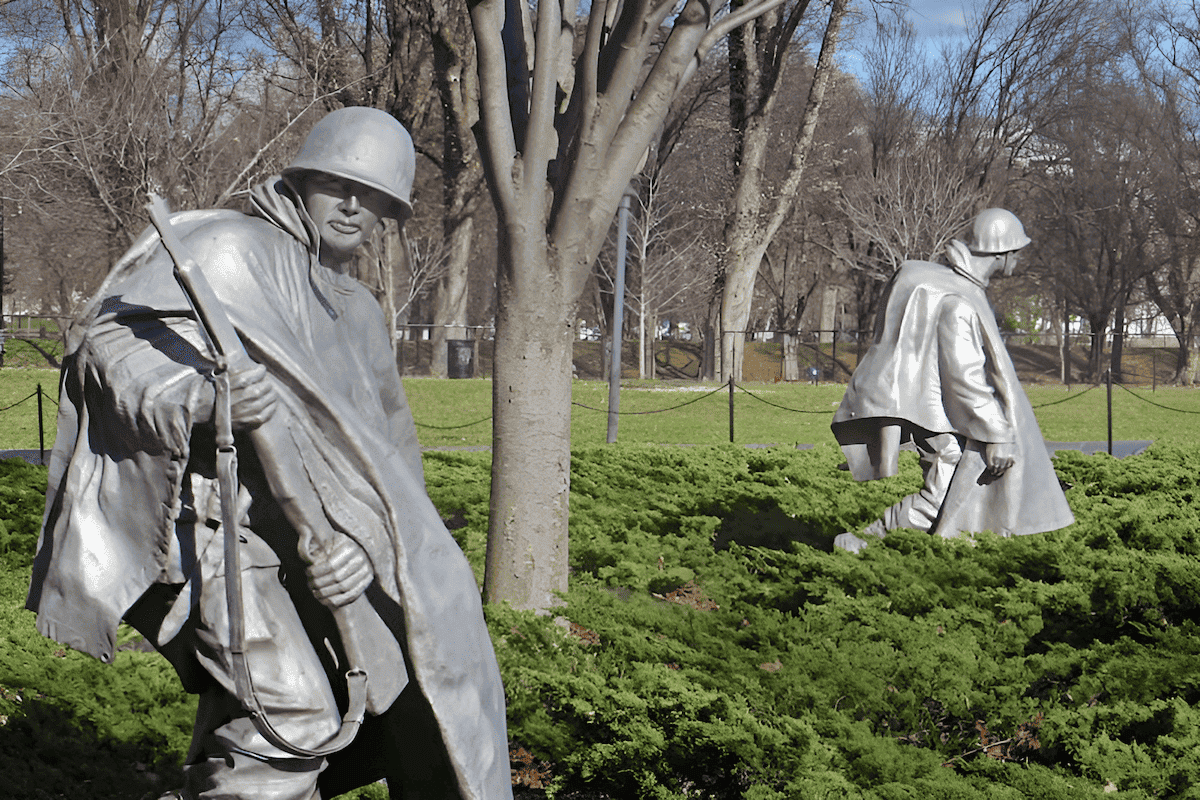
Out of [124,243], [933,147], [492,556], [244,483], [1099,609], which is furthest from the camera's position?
[933,147]

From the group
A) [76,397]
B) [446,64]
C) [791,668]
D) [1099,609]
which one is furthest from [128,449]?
[446,64]

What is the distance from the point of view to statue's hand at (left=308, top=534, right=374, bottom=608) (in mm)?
2432

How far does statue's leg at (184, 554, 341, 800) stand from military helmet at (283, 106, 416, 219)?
0.82 metres

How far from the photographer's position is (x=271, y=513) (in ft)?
8.21

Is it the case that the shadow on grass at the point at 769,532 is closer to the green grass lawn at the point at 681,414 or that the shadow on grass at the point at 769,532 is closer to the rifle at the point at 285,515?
the rifle at the point at 285,515

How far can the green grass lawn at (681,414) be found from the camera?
1677 cm

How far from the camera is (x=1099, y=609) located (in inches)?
229

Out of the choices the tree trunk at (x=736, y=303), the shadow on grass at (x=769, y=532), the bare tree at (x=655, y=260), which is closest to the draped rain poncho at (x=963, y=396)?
the shadow on grass at (x=769, y=532)

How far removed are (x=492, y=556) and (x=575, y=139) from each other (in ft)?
7.39

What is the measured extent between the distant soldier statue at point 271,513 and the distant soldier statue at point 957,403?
4990 millimetres

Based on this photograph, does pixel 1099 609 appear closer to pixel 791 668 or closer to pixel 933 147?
pixel 791 668

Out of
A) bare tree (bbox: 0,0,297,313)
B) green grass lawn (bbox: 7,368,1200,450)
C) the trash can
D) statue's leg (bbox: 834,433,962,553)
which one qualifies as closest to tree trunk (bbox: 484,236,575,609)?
statue's leg (bbox: 834,433,962,553)

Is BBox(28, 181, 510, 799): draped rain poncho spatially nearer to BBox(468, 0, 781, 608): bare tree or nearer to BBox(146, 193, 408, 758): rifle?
BBox(146, 193, 408, 758): rifle

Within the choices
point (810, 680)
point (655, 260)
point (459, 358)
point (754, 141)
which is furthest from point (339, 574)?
point (655, 260)
